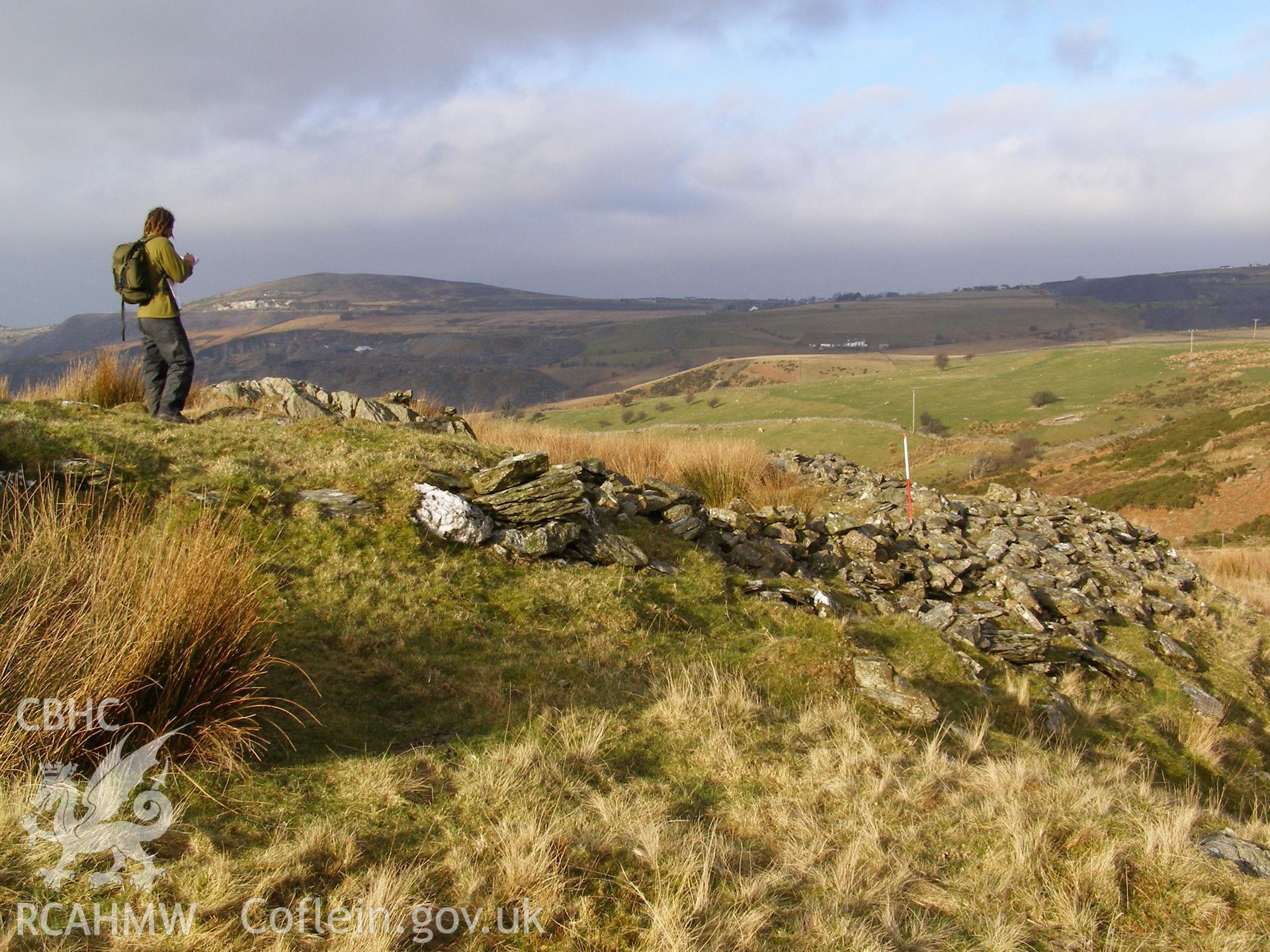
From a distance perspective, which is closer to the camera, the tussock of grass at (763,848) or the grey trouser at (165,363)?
the tussock of grass at (763,848)

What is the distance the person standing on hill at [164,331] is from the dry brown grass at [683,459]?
191 inches

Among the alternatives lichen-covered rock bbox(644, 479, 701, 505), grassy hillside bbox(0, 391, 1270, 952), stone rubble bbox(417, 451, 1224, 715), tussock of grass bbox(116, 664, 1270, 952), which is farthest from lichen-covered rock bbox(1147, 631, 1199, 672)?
lichen-covered rock bbox(644, 479, 701, 505)

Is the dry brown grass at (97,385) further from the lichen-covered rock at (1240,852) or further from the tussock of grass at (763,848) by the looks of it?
the lichen-covered rock at (1240,852)

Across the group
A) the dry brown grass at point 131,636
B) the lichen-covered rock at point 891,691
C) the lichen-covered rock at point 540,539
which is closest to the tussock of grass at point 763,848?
the lichen-covered rock at point 891,691

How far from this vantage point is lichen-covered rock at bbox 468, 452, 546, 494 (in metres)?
7.60

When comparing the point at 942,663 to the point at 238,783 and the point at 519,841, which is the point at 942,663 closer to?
the point at 519,841

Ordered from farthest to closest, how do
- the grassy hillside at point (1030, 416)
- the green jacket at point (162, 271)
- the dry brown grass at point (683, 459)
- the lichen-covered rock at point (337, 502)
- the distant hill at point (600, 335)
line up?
the distant hill at point (600, 335) → the grassy hillside at point (1030, 416) → the dry brown grass at point (683, 459) → the green jacket at point (162, 271) → the lichen-covered rock at point (337, 502)

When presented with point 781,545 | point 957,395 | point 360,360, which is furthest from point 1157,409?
point 360,360

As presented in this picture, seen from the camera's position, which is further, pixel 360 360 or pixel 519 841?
pixel 360 360

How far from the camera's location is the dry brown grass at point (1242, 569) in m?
13.7

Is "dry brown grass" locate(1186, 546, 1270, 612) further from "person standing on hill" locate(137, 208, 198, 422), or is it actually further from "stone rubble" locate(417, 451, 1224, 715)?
"person standing on hill" locate(137, 208, 198, 422)

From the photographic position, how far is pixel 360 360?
345ft

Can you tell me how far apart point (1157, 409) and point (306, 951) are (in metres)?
56.8

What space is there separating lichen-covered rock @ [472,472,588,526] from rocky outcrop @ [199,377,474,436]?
3810 millimetres
